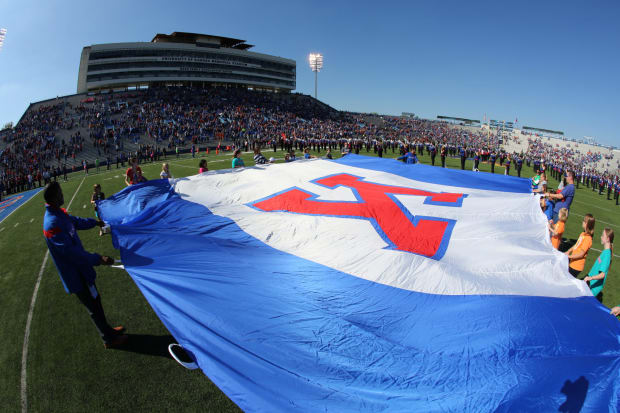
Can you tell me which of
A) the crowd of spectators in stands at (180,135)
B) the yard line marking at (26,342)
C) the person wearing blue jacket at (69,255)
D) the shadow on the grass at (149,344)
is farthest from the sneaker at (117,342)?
the crowd of spectators in stands at (180,135)

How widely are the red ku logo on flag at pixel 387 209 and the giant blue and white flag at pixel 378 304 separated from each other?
42 mm

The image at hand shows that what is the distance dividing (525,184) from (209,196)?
8806 mm

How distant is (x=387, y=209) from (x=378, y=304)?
8.20 ft

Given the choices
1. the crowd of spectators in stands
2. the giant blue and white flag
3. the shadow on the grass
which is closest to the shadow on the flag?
the giant blue and white flag

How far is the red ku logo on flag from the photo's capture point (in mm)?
4401

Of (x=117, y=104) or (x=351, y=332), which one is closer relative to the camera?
(x=351, y=332)

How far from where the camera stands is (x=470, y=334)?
264 centimetres

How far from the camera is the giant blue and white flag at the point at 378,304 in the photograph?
2297mm

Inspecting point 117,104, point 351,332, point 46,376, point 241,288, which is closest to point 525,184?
point 351,332

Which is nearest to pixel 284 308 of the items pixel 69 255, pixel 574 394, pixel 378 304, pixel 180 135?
pixel 378 304

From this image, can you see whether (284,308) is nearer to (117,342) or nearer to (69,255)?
(117,342)

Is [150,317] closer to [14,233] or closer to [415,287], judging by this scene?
[415,287]

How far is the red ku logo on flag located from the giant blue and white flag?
4cm

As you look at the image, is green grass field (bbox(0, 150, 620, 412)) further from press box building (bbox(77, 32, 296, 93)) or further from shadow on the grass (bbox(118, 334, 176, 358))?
press box building (bbox(77, 32, 296, 93))
